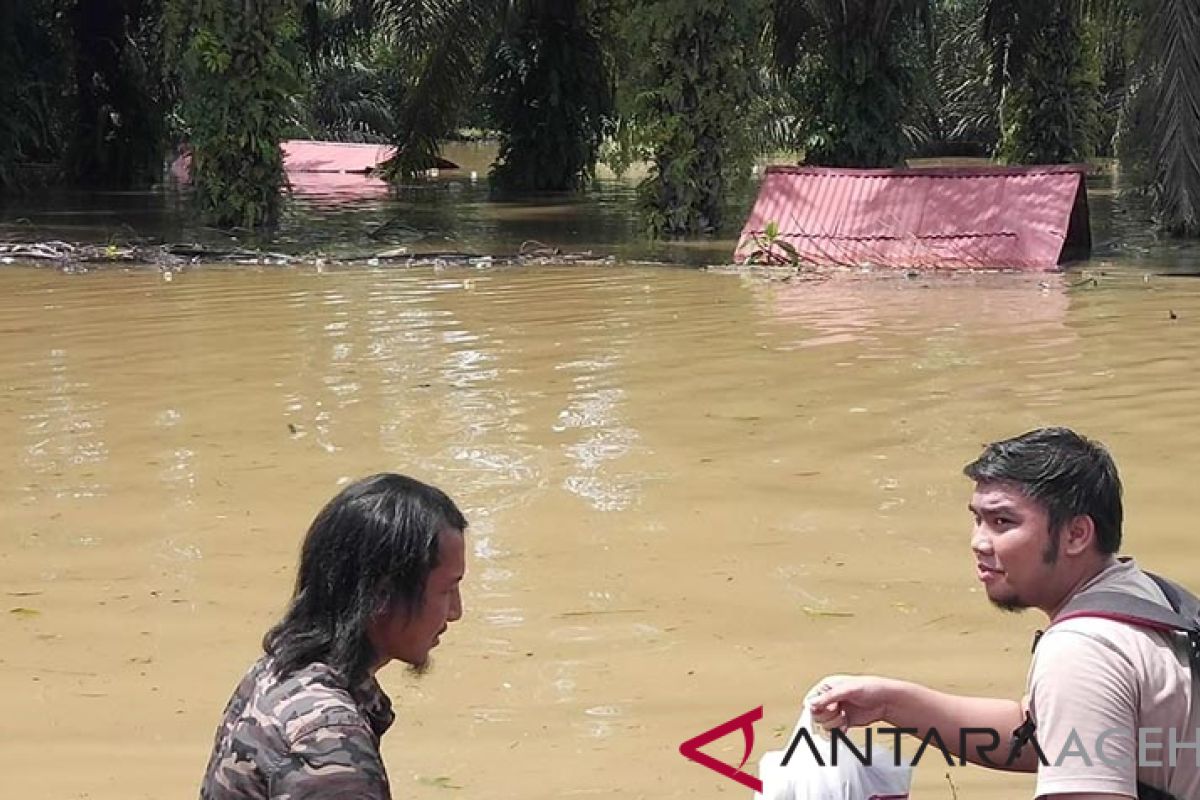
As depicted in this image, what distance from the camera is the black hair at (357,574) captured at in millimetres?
2547

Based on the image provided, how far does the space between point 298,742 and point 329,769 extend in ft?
0.23

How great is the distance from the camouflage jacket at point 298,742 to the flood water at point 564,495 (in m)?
1.60

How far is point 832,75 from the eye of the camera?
21.1 meters

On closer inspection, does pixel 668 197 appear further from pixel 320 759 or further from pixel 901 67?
pixel 320 759

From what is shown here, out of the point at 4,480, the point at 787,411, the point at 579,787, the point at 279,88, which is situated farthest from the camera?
the point at 279,88

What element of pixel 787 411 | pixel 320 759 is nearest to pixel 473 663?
pixel 320 759

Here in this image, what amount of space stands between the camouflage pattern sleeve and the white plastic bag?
0.63 metres

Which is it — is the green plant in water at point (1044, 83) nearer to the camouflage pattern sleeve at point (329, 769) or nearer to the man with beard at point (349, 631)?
the man with beard at point (349, 631)

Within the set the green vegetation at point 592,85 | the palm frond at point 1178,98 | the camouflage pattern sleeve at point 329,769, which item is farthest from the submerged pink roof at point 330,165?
the camouflage pattern sleeve at point 329,769

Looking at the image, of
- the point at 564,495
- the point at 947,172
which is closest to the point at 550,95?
the point at 947,172

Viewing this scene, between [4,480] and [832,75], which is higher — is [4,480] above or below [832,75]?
below

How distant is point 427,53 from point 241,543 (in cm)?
1967

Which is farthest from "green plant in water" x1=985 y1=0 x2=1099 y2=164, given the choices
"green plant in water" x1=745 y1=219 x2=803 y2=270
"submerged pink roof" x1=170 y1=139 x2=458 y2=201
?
"green plant in water" x1=745 y1=219 x2=803 y2=270

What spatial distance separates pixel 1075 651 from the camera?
2.43 meters
